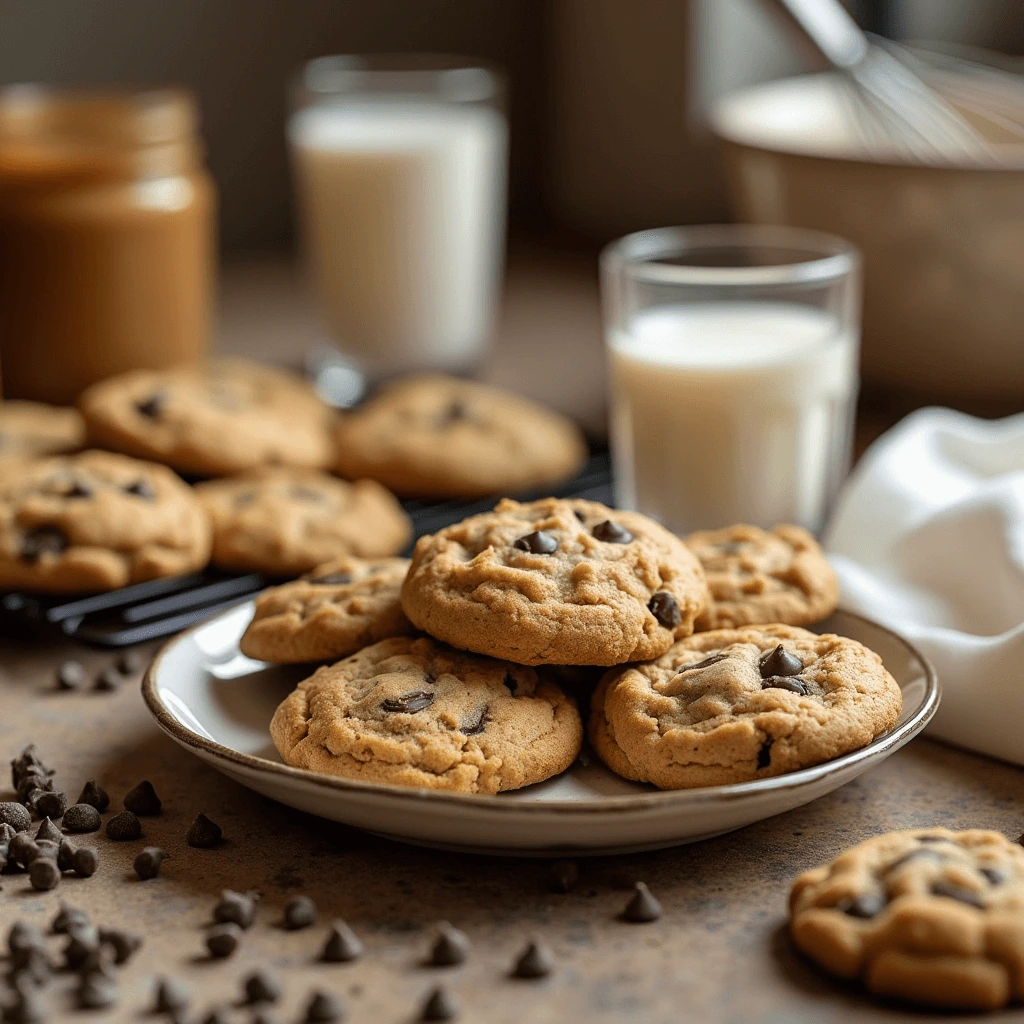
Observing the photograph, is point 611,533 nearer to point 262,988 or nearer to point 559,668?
point 559,668

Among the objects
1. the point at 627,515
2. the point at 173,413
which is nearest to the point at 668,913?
the point at 627,515

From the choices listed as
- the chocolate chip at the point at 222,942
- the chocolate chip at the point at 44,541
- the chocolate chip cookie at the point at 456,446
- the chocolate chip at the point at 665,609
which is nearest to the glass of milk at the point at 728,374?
the chocolate chip cookie at the point at 456,446

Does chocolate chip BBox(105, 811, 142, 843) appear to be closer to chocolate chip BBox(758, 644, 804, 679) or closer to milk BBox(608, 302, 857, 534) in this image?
chocolate chip BBox(758, 644, 804, 679)

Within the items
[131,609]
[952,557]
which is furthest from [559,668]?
[131,609]

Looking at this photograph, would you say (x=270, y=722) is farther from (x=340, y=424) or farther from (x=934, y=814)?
(x=340, y=424)

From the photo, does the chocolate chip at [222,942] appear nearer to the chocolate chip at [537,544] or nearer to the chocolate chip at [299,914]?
the chocolate chip at [299,914]
